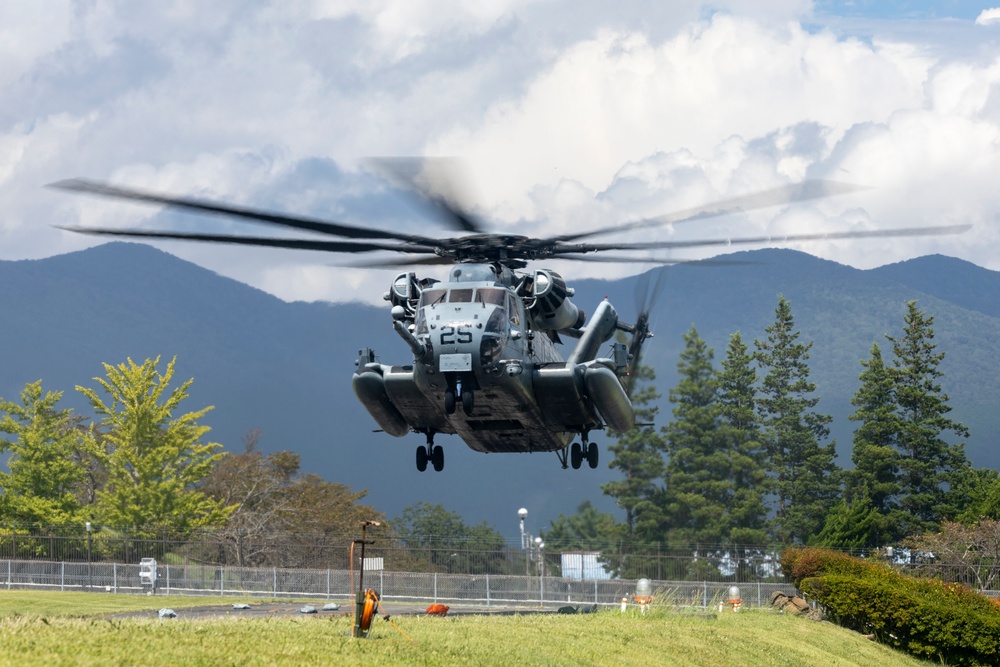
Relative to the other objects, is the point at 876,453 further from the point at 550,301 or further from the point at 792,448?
the point at 550,301

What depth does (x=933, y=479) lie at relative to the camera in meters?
91.2

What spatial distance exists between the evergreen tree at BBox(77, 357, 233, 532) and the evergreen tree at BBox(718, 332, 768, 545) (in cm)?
3942

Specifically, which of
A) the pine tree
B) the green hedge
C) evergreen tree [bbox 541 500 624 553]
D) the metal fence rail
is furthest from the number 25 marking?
evergreen tree [bbox 541 500 624 553]

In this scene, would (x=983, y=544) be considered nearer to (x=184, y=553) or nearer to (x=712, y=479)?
(x=712, y=479)

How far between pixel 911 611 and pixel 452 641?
20553 mm

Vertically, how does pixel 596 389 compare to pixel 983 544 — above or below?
above

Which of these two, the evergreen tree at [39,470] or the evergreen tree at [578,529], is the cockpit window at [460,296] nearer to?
the evergreen tree at [39,470]

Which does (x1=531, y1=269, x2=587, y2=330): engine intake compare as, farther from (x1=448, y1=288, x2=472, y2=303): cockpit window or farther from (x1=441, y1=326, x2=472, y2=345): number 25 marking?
(x1=441, y1=326, x2=472, y2=345): number 25 marking

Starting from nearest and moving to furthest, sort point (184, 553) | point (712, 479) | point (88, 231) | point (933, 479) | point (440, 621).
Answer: point (88, 231)
point (440, 621)
point (184, 553)
point (933, 479)
point (712, 479)

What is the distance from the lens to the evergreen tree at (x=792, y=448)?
97.0m

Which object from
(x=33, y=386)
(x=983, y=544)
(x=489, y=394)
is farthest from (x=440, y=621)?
(x=33, y=386)

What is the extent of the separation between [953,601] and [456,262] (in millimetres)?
19887

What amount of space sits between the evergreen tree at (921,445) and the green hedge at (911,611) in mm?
47565

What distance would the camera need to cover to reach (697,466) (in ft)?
330
